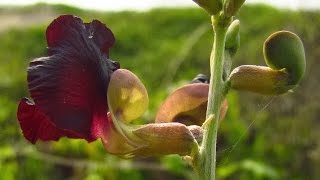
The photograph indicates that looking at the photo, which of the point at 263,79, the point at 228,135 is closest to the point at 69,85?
the point at 263,79

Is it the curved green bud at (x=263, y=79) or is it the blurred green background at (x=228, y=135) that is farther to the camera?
the blurred green background at (x=228, y=135)

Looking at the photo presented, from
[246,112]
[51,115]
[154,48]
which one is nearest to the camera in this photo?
[51,115]

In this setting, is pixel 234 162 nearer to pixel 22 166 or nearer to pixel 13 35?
pixel 22 166

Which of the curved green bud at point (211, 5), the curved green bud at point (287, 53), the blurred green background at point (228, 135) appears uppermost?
the curved green bud at point (211, 5)

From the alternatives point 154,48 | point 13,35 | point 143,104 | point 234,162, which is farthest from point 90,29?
point 13,35

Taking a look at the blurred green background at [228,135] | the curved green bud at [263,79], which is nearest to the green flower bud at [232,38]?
the curved green bud at [263,79]

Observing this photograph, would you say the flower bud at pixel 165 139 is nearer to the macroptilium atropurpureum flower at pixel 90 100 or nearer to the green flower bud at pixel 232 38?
the macroptilium atropurpureum flower at pixel 90 100

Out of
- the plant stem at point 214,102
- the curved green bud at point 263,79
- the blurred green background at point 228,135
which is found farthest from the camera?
the blurred green background at point 228,135

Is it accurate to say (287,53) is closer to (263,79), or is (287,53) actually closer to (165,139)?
(263,79)
